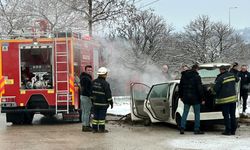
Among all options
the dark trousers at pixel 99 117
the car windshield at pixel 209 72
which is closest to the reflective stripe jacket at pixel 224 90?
the car windshield at pixel 209 72

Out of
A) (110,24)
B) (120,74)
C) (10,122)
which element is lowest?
(10,122)

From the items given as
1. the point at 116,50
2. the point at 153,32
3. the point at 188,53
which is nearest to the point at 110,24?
the point at 116,50

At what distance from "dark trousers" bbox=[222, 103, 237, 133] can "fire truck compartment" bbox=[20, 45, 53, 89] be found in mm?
5132

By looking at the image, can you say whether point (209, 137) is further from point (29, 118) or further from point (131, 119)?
point (29, 118)

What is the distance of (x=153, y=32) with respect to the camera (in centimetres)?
3638

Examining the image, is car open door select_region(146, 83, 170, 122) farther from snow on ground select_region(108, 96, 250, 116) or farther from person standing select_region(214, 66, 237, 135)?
snow on ground select_region(108, 96, 250, 116)

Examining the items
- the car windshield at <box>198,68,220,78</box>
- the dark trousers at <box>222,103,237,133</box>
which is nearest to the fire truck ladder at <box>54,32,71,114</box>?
the car windshield at <box>198,68,220,78</box>

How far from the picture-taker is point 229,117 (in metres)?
10.1

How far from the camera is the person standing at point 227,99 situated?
997 centimetres

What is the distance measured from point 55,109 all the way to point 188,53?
32.0m

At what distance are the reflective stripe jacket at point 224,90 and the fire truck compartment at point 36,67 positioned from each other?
16.3ft

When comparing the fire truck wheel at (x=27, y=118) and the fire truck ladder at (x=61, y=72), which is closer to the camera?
the fire truck ladder at (x=61, y=72)

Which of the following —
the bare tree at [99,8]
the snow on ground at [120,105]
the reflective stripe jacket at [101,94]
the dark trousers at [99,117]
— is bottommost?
the snow on ground at [120,105]

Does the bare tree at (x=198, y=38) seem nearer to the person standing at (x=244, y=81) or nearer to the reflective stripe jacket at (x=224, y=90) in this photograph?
the person standing at (x=244, y=81)
